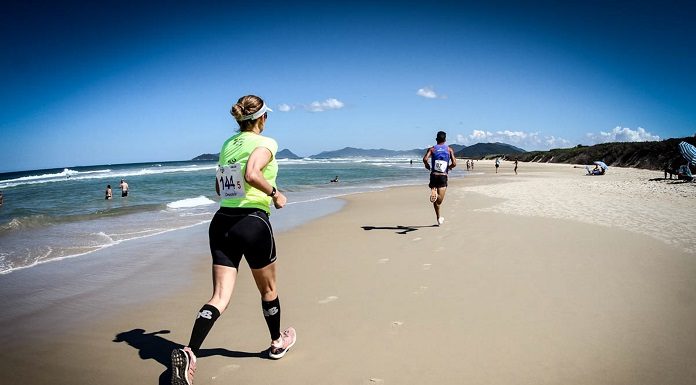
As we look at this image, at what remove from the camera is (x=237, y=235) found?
269cm

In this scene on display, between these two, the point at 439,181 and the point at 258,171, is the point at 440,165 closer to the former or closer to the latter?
the point at 439,181

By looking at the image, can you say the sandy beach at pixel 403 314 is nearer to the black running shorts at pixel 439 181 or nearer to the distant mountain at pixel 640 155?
the black running shorts at pixel 439 181

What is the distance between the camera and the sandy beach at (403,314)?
304 cm

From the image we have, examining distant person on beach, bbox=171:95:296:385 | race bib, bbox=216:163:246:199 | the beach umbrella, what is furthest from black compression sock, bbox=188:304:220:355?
the beach umbrella

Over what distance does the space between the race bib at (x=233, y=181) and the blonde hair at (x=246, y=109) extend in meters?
0.37

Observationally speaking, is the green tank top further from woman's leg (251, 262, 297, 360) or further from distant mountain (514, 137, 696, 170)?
distant mountain (514, 137, 696, 170)

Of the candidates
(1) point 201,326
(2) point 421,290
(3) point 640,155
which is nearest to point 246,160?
(1) point 201,326

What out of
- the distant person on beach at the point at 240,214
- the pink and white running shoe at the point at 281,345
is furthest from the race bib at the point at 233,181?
the pink and white running shoe at the point at 281,345

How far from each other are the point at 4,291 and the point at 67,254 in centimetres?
264

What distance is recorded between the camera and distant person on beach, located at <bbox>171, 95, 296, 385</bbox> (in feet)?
8.64

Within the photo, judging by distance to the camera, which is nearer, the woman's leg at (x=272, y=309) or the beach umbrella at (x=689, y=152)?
the woman's leg at (x=272, y=309)

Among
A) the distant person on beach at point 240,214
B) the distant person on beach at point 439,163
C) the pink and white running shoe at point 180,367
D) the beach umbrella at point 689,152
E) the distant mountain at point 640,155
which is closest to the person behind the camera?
the pink and white running shoe at point 180,367

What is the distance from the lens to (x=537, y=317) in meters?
3.88

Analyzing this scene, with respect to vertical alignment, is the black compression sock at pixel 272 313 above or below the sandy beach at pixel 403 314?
above
